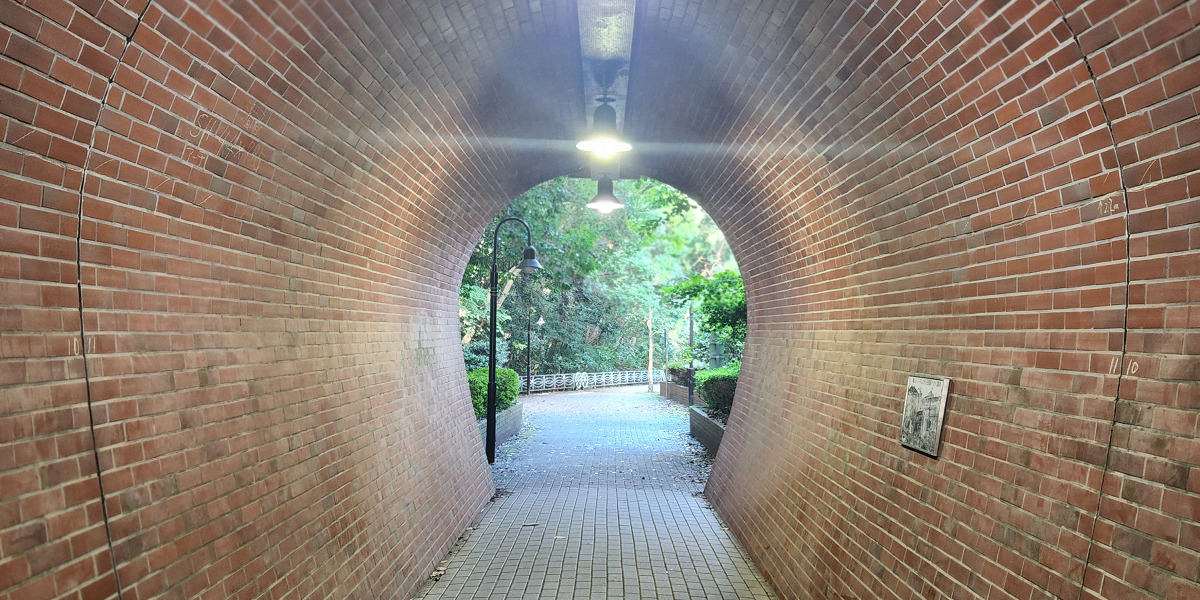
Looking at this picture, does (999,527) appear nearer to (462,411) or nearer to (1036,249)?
(1036,249)

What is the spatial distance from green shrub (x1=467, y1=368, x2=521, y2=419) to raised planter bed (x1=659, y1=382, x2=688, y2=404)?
732 centimetres

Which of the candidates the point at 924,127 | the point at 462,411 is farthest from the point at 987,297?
the point at 462,411

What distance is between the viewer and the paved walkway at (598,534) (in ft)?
19.0

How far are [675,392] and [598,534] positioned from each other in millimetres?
16726

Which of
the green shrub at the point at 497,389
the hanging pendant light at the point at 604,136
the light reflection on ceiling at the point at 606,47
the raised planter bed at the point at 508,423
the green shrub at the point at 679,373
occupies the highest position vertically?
the light reflection on ceiling at the point at 606,47

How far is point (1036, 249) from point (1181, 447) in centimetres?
102

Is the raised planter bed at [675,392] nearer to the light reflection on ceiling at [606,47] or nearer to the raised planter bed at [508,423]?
the raised planter bed at [508,423]

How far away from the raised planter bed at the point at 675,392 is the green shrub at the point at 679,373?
0.70ft

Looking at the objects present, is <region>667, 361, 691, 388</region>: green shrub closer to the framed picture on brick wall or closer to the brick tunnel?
the brick tunnel

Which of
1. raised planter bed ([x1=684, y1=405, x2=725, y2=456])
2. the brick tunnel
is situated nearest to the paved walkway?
raised planter bed ([x1=684, y1=405, x2=725, y2=456])

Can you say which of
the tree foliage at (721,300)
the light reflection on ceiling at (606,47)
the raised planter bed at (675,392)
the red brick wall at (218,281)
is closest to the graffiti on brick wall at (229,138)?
the red brick wall at (218,281)

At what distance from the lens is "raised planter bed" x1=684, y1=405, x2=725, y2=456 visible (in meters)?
12.2

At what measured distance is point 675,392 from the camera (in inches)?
938

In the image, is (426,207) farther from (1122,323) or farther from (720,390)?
(720,390)
